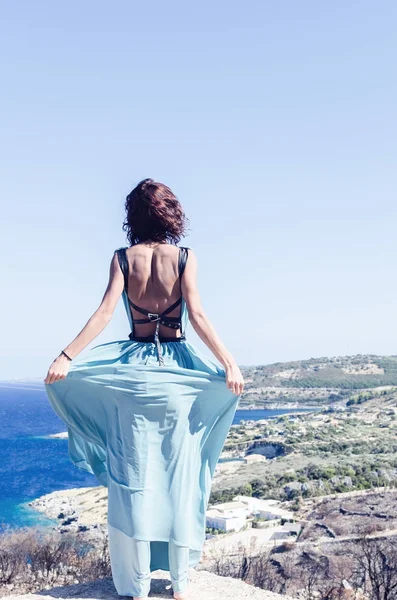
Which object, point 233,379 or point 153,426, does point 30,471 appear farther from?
point 233,379

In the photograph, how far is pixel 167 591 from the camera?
4367mm

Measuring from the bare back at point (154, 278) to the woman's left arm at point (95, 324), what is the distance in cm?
9

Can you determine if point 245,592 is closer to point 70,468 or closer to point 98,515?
point 98,515

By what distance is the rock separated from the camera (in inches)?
173

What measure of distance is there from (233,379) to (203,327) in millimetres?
374

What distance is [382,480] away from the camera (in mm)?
33281

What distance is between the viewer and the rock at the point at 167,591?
4.40 metres

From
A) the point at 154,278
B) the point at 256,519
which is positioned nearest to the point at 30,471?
the point at 256,519

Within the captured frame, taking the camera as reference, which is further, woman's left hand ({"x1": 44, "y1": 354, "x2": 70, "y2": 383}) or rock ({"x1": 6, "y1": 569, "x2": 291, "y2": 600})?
rock ({"x1": 6, "y1": 569, "x2": 291, "y2": 600})

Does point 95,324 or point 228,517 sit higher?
point 95,324

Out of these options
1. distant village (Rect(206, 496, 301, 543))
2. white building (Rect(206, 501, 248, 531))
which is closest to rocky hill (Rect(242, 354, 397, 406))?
distant village (Rect(206, 496, 301, 543))

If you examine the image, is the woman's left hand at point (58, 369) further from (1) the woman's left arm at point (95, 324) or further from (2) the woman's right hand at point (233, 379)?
(2) the woman's right hand at point (233, 379)

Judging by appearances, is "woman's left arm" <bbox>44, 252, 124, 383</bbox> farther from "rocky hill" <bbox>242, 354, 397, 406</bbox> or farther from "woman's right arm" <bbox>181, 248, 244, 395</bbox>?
"rocky hill" <bbox>242, 354, 397, 406</bbox>

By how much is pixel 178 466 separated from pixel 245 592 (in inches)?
54.2
